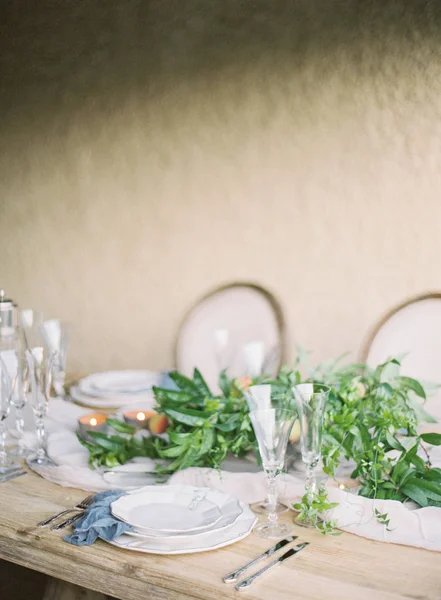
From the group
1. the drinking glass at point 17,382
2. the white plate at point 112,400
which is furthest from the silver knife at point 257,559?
the white plate at point 112,400

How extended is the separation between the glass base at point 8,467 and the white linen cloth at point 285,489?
6 cm

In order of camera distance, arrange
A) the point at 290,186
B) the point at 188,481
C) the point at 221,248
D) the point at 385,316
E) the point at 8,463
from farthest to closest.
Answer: the point at 221,248
the point at 290,186
the point at 385,316
the point at 8,463
the point at 188,481

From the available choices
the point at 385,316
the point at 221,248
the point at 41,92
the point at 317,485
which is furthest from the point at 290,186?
the point at 317,485

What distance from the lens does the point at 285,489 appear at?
1.25 metres

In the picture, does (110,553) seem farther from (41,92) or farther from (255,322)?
(41,92)

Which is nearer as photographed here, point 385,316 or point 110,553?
point 110,553

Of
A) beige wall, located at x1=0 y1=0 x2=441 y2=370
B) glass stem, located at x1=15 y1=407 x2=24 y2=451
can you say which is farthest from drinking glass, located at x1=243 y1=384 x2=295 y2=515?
beige wall, located at x1=0 y1=0 x2=441 y2=370

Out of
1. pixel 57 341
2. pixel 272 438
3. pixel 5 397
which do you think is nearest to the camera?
pixel 272 438

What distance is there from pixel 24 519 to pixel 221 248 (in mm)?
1523

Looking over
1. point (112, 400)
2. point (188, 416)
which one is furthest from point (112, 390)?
point (188, 416)

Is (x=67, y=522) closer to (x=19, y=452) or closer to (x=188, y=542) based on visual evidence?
(x=188, y=542)

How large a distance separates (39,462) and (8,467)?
6cm

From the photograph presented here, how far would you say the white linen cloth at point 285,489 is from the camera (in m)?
1.11

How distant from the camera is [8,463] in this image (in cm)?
150
